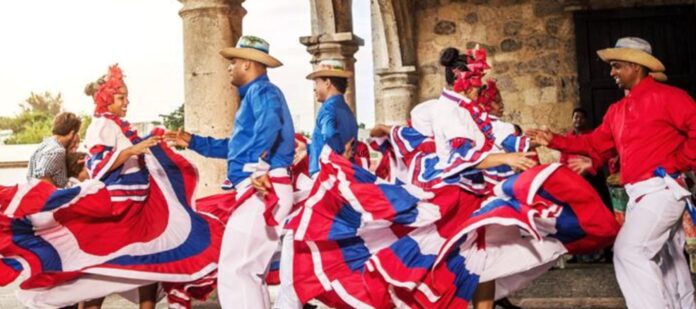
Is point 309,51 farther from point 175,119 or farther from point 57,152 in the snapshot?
point 175,119

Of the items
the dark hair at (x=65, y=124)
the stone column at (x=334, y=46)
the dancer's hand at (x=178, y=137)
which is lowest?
the dancer's hand at (x=178, y=137)

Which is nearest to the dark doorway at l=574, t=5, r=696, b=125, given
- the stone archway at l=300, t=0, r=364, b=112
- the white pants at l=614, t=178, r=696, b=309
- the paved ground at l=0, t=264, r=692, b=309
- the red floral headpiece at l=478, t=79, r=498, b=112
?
the stone archway at l=300, t=0, r=364, b=112

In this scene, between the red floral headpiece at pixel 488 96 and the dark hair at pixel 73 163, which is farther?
the dark hair at pixel 73 163

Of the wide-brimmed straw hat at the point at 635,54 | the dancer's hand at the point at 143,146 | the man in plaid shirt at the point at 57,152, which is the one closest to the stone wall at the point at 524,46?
the wide-brimmed straw hat at the point at 635,54

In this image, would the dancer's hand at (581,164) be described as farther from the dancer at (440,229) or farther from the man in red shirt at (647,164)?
the dancer at (440,229)

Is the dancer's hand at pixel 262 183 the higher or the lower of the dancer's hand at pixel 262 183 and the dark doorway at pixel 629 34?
the lower

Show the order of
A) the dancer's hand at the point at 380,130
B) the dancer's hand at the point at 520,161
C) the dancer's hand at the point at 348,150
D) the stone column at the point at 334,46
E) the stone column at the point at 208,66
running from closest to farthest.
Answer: the dancer's hand at the point at 520,161 → the dancer's hand at the point at 380,130 → the stone column at the point at 208,66 → the dancer's hand at the point at 348,150 → the stone column at the point at 334,46

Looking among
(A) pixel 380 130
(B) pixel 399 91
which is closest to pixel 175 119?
(B) pixel 399 91

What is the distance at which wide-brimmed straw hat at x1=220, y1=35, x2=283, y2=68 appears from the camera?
4.25 m

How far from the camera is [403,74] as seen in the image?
11039mm

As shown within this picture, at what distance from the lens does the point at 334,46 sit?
8922mm

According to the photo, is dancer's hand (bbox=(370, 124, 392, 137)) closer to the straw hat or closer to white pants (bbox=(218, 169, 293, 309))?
white pants (bbox=(218, 169, 293, 309))

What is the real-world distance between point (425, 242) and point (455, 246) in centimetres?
15

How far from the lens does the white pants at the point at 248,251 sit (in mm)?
3926
